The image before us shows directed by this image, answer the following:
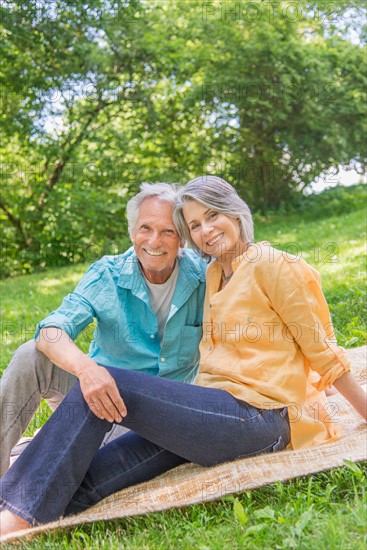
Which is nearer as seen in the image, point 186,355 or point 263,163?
point 186,355

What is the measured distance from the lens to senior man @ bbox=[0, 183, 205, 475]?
8.84 feet

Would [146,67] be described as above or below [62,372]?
above

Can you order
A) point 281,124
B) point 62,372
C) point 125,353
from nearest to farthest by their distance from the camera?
1. point 62,372
2. point 125,353
3. point 281,124

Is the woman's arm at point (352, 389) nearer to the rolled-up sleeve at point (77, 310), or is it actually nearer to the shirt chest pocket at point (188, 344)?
the shirt chest pocket at point (188, 344)

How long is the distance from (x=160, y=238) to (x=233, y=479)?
1.01 meters

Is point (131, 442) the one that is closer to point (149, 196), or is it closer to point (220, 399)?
point (220, 399)

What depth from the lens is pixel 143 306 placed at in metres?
2.88

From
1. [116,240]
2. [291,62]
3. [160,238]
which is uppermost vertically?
[291,62]

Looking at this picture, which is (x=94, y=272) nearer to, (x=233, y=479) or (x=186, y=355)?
(x=186, y=355)

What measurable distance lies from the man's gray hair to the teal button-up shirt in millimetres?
201

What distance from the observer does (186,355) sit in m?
2.87

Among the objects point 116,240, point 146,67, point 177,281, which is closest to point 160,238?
point 177,281

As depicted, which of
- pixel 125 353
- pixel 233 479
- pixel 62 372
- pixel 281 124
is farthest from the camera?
pixel 281 124

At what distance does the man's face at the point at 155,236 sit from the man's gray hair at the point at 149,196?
19 mm
